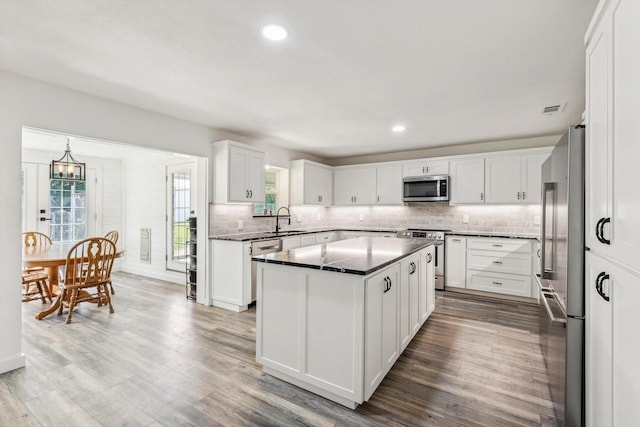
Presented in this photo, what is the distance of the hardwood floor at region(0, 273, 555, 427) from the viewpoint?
193cm

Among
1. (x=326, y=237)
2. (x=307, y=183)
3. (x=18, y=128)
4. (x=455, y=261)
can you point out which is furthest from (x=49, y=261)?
(x=455, y=261)

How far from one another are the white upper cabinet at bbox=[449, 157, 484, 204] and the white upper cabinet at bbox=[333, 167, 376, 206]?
1.45 meters

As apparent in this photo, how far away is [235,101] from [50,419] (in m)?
2.95

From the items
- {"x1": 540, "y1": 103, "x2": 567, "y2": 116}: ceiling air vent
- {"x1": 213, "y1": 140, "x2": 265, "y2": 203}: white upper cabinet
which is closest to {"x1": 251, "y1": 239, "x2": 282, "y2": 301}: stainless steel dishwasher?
{"x1": 213, "y1": 140, "x2": 265, "y2": 203}: white upper cabinet

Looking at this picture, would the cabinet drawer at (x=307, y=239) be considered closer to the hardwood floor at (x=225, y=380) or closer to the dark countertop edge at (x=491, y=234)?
the hardwood floor at (x=225, y=380)

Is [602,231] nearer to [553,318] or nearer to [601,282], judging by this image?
[601,282]

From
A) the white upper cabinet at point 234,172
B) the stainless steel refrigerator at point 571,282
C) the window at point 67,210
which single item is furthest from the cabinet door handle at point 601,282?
the window at point 67,210

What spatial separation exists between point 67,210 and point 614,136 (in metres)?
7.51

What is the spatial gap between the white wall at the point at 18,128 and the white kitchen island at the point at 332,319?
2077 mm

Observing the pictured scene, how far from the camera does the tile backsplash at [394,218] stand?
4738mm

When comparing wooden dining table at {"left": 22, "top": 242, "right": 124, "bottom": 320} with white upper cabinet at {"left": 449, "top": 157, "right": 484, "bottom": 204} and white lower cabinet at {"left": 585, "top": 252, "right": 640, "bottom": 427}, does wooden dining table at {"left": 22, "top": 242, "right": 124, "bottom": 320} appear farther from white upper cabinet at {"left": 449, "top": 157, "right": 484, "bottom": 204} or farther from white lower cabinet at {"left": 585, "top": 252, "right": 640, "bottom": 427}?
white upper cabinet at {"left": 449, "top": 157, "right": 484, "bottom": 204}

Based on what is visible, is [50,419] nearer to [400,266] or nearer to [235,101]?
[400,266]

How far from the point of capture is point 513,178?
15.6 ft

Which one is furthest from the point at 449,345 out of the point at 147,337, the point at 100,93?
the point at 100,93
